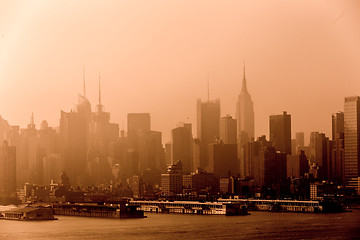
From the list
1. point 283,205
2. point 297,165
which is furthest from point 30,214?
point 297,165

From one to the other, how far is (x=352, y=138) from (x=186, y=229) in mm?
26359

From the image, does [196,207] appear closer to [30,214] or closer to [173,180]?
[30,214]

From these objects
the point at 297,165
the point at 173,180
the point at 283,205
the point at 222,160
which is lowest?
the point at 283,205

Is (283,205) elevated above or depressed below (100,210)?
below

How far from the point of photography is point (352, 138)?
48625mm

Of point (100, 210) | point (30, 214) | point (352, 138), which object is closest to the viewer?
point (30, 214)

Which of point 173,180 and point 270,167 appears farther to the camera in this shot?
point 270,167

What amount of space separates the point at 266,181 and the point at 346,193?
6.57 meters

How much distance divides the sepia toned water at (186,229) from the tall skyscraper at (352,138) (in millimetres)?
19211

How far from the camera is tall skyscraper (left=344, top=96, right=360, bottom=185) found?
1890 inches

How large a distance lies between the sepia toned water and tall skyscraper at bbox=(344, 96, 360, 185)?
19.2 m

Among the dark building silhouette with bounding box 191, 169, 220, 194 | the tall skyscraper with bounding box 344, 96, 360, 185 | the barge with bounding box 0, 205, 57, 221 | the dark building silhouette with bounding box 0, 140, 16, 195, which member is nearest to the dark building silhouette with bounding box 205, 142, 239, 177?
the dark building silhouette with bounding box 191, 169, 220, 194

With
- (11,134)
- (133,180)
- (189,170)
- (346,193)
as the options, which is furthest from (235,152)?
(11,134)

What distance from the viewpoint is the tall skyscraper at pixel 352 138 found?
4800 cm
